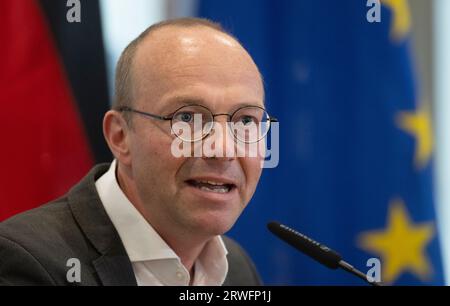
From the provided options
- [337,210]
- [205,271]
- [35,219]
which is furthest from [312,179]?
[35,219]

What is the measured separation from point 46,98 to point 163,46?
2.50ft

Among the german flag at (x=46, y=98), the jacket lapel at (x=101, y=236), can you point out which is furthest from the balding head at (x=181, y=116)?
the german flag at (x=46, y=98)

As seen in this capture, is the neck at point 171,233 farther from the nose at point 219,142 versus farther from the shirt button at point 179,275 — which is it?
the nose at point 219,142

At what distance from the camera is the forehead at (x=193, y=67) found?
153 cm

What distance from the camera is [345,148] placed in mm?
2566

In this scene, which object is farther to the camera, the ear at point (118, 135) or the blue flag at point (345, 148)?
the blue flag at point (345, 148)

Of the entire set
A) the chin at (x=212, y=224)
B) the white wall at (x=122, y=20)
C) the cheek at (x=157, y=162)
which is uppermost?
the white wall at (x=122, y=20)

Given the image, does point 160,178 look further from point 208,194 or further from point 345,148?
point 345,148

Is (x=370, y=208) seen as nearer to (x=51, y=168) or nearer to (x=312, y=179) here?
(x=312, y=179)

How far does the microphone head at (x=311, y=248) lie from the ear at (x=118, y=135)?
444 mm

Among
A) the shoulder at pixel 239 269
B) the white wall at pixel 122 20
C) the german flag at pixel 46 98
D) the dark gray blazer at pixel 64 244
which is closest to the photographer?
the dark gray blazer at pixel 64 244

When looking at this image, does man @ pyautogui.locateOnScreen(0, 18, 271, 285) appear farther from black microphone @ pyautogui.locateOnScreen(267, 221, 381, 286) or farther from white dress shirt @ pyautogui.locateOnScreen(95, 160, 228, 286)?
black microphone @ pyautogui.locateOnScreen(267, 221, 381, 286)

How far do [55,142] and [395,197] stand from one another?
143cm

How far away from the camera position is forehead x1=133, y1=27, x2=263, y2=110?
1526 mm
